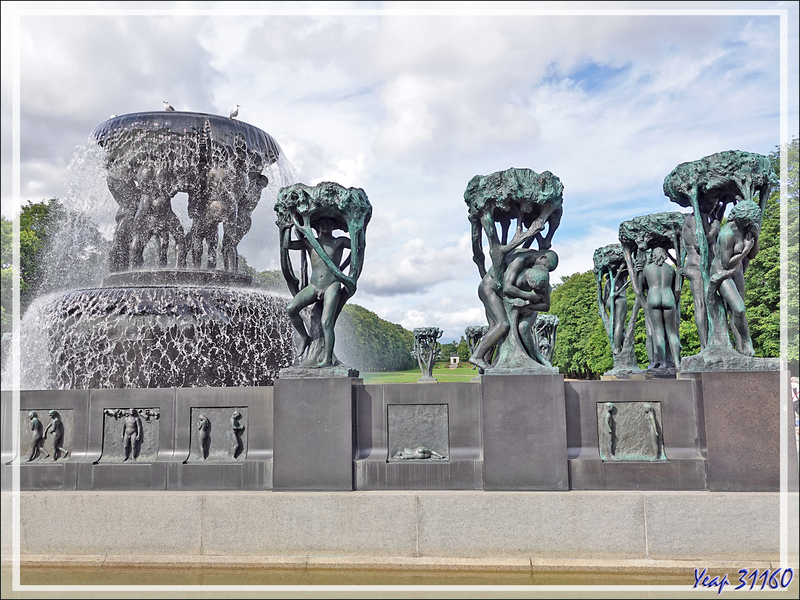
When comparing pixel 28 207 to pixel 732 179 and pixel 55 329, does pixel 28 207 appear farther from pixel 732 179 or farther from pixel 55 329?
pixel 732 179

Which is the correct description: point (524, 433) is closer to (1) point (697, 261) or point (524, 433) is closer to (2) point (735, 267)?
(2) point (735, 267)

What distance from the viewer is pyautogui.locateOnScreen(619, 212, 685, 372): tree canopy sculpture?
9672 mm

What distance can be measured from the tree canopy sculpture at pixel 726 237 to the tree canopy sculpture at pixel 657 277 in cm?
187

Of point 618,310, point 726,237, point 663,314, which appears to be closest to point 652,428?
point 726,237

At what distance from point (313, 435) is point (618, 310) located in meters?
7.78

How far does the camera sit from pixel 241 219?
1247cm

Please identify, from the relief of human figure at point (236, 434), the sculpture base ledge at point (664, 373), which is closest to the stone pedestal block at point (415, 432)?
the relief of human figure at point (236, 434)

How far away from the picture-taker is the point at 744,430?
657 cm

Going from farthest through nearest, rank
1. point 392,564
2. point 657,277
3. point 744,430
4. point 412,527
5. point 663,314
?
1. point 657,277
2. point 663,314
3. point 744,430
4. point 412,527
5. point 392,564

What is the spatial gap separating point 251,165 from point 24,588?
884cm

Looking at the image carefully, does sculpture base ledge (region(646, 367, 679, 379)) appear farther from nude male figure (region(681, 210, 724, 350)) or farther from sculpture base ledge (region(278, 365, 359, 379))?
sculpture base ledge (region(278, 365, 359, 379))

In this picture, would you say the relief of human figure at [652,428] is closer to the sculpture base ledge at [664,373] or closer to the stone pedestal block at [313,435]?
the sculpture base ledge at [664,373]

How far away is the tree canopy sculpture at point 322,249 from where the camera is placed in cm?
718

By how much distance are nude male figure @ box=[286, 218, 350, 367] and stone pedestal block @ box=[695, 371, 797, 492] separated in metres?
4.25
